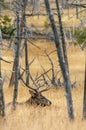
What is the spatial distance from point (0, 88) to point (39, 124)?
2.26 meters

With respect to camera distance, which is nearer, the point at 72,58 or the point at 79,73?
the point at 79,73

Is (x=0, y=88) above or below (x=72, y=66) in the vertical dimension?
above

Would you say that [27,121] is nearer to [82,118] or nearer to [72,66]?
[82,118]

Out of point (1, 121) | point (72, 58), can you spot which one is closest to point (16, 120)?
point (1, 121)

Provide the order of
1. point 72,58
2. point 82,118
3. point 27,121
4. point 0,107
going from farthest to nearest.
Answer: point 72,58
point 0,107
point 82,118
point 27,121

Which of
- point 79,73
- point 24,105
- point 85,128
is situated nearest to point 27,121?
point 85,128

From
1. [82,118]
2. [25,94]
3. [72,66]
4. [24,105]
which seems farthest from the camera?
[72,66]

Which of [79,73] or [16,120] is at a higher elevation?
[16,120]

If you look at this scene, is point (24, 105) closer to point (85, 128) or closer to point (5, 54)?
point (85, 128)

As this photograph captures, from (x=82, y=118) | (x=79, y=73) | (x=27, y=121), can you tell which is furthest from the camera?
(x=79, y=73)

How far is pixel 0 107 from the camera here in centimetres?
1303

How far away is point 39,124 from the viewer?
10789 mm

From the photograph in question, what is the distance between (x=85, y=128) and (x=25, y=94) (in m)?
10.4

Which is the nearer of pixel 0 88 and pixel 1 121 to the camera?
pixel 1 121
